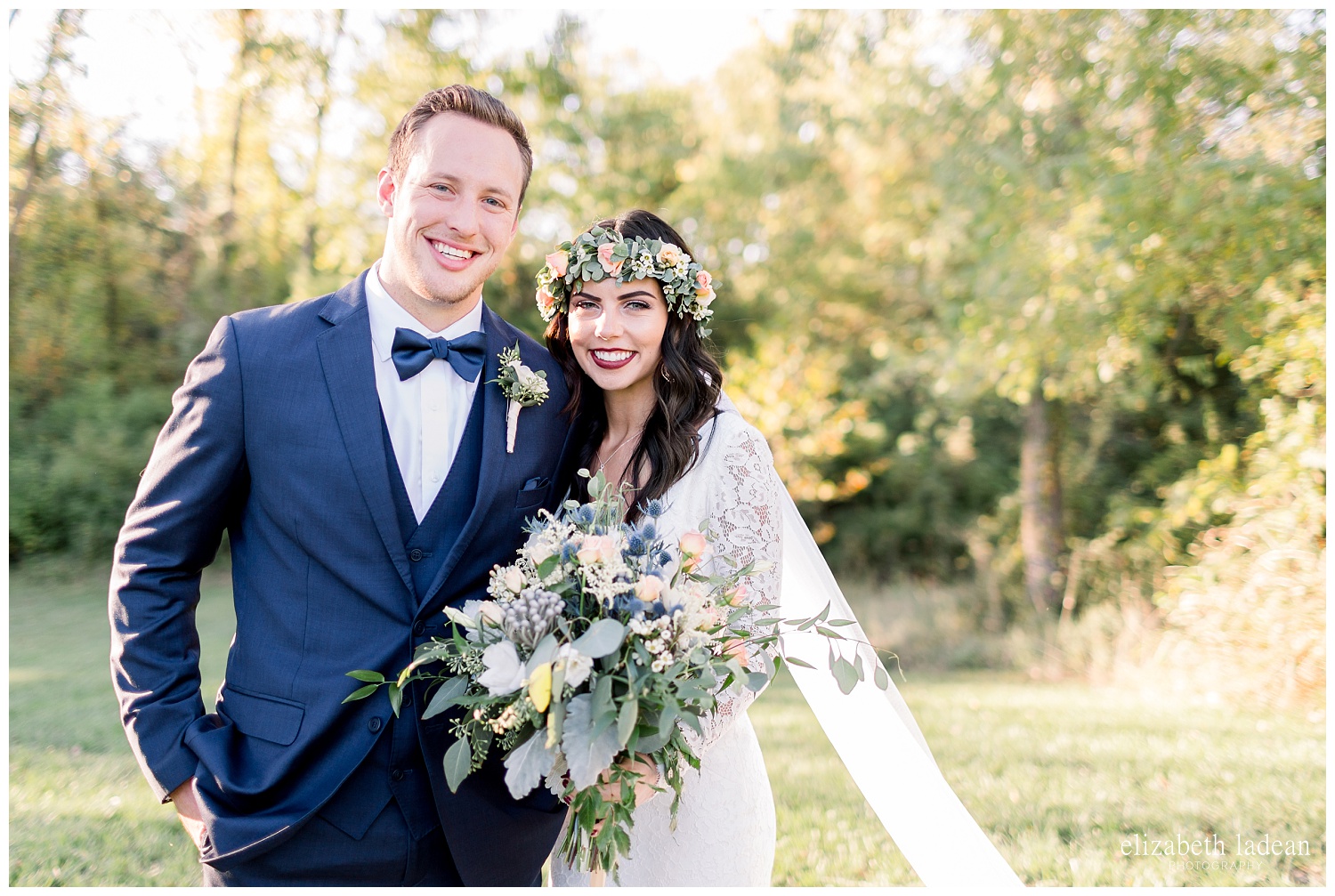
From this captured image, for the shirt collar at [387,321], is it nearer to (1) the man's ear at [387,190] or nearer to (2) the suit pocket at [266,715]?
(1) the man's ear at [387,190]

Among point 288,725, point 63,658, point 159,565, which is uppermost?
point 159,565

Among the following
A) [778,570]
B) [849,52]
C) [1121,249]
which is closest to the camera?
[778,570]

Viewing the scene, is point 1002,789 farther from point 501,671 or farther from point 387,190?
point 387,190

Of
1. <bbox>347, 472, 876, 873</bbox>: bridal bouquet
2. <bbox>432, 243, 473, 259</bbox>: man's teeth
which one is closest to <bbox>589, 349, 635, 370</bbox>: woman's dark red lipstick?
<bbox>432, 243, 473, 259</bbox>: man's teeth

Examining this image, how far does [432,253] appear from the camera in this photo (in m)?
2.44

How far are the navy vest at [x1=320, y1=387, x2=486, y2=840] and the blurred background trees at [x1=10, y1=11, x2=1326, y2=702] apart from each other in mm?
6805

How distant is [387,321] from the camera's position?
2.51 metres

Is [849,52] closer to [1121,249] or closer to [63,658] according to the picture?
[1121,249]

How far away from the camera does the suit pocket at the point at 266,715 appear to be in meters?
2.19

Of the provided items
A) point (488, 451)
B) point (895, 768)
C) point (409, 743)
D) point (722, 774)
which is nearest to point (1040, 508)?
point (895, 768)

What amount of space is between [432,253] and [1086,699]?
6.55 m

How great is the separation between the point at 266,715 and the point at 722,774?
140 cm

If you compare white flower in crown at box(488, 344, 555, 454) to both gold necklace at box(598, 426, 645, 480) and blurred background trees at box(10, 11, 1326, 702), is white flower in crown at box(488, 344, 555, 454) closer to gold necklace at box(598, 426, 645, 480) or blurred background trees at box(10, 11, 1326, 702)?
gold necklace at box(598, 426, 645, 480)

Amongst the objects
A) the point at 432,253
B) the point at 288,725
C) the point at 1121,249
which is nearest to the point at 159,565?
the point at 288,725
